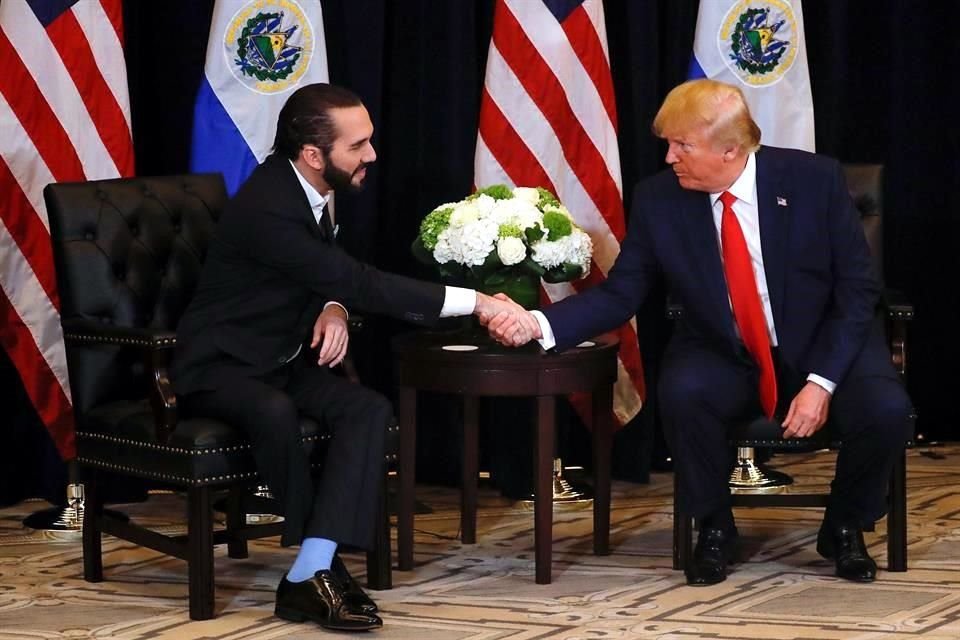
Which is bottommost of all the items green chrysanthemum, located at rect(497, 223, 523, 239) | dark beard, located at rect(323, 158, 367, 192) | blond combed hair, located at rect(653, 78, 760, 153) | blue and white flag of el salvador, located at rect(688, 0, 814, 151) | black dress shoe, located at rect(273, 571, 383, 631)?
black dress shoe, located at rect(273, 571, 383, 631)

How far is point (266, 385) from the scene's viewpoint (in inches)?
162

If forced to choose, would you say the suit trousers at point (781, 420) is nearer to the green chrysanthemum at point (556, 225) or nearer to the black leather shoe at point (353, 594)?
the green chrysanthemum at point (556, 225)

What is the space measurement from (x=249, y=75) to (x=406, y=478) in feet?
4.61

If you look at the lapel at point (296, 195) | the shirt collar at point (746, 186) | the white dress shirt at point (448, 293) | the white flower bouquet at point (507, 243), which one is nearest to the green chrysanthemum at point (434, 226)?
the white flower bouquet at point (507, 243)

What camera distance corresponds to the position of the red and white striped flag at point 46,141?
496cm

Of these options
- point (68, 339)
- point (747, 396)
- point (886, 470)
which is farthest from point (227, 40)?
point (886, 470)

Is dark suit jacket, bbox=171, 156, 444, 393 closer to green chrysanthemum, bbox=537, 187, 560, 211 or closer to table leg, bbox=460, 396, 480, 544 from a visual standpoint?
green chrysanthemum, bbox=537, 187, 560, 211

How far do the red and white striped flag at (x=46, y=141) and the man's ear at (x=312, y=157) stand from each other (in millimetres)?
1133

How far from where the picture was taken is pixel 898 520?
4.39 m

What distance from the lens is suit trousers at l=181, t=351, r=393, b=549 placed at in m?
3.97

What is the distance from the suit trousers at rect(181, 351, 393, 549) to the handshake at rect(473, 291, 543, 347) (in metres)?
0.39

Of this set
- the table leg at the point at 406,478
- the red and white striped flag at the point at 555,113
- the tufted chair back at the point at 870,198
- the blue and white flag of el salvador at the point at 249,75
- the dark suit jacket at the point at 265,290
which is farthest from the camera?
the red and white striped flag at the point at 555,113

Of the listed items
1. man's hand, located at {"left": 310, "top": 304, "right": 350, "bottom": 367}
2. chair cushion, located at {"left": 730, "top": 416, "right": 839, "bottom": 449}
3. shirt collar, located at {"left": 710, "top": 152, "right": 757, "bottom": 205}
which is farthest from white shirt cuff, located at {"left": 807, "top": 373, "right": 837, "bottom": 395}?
man's hand, located at {"left": 310, "top": 304, "right": 350, "bottom": 367}

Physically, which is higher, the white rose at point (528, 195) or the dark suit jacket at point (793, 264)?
the white rose at point (528, 195)
